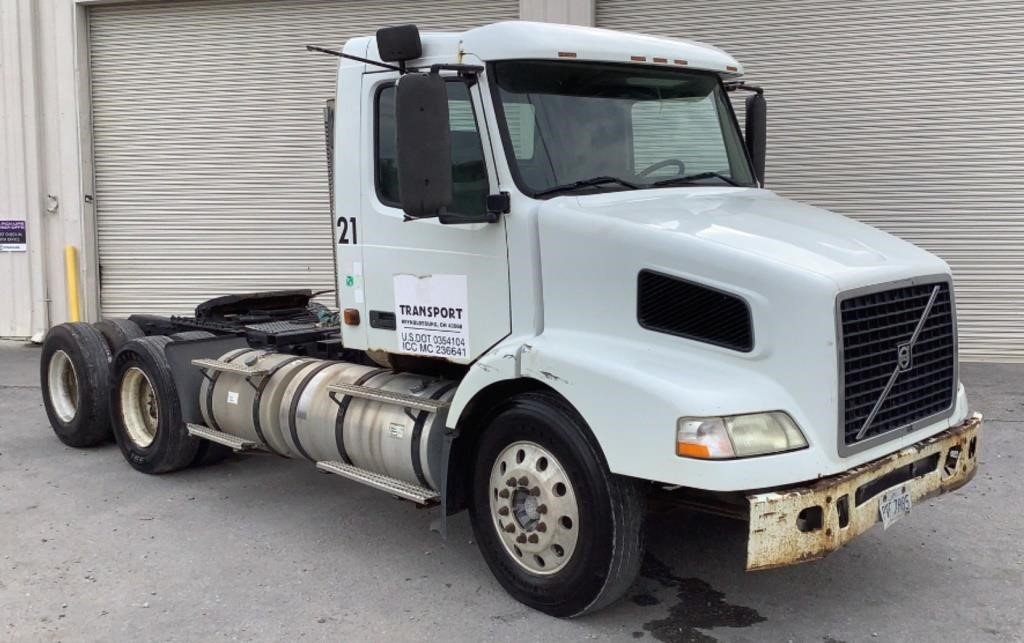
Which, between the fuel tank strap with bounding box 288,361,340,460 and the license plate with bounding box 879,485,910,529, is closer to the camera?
the license plate with bounding box 879,485,910,529

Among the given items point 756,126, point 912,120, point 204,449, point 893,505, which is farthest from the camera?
point 912,120

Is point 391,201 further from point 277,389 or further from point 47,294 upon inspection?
point 47,294

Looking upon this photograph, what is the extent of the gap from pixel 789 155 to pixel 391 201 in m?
6.52

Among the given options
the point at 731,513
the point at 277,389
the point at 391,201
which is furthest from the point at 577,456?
the point at 277,389

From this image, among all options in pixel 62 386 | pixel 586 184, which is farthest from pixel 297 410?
pixel 62 386

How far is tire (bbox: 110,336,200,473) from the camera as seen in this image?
6430 mm

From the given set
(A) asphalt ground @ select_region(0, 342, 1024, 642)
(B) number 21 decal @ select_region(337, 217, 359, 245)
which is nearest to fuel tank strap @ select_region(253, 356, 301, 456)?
(A) asphalt ground @ select_region(0, 342, 1024, 642)

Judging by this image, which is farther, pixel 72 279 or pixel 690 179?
pixel 72 279

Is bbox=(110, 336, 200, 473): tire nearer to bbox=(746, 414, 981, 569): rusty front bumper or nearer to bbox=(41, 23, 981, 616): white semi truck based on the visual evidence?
bbox=(41, 23, 981, 616): white semi truck

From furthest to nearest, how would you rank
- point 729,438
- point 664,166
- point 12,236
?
point 12,236, point 664,166, point 729,438

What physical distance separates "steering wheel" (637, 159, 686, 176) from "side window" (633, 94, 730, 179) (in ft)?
0.05

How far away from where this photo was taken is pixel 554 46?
445 centimetres

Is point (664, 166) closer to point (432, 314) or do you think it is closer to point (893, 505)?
point (432, 314)

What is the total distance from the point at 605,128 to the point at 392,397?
5.77 feet
